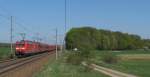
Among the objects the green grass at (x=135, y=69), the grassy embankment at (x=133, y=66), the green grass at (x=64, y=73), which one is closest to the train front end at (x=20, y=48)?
the grassy embankment at (x=133, y=66)

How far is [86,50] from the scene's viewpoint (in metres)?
59.8

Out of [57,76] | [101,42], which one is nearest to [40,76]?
[57,76]

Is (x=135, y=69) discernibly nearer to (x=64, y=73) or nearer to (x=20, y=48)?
(x=64, y=73)

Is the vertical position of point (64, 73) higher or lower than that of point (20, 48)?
lower

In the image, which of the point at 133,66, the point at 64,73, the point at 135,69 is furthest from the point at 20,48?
the point at 64,73

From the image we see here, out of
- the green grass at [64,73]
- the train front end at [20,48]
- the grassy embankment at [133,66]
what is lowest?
the grassy embankment at [133,66]

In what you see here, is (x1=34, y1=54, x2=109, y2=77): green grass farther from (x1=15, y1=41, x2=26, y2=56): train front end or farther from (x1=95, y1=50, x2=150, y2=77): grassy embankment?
(x1=15, y1=41, x2=26, y2=56): train front end

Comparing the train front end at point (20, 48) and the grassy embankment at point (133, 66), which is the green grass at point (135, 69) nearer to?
the grassy embankment at point (133, 66)

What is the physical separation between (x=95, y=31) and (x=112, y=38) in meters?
9.65

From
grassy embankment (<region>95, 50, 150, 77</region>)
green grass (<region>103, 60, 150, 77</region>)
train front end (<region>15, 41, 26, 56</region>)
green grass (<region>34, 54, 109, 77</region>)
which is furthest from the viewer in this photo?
train front end (<region>15, 41, 26, 56</region>)

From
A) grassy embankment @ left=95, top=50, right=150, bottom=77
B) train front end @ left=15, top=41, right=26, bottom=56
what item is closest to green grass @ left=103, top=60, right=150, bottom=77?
grassy embankment @ left=95, top=50, right=150, bottom=77

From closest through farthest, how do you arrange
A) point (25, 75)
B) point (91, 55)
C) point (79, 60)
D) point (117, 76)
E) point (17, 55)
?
point (25, 75) < point (117, 76) < point (79, 60) < point (91, 55) < point (17, 55)

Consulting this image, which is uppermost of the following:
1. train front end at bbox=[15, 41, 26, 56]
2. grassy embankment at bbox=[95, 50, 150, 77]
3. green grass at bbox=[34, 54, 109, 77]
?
train front end at bbox=[15, 41, 26, 56]

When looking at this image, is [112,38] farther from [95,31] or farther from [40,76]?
[40,76]
